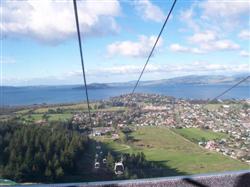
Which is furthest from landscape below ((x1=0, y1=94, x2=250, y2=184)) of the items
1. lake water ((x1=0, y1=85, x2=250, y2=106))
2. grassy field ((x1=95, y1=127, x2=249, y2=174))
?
lake water ((x1=0, y1=85, x2=250, y2=106))

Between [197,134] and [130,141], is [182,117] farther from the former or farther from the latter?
[130,141]

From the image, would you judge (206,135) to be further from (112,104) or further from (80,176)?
(80,176)

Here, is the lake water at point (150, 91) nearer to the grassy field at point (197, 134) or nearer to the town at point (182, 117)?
the town at point (182, 117)

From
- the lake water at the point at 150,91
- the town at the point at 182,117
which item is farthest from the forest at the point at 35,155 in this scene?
the lake water at the point at 150,91

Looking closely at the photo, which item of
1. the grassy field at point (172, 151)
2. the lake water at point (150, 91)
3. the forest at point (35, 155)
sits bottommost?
the grassy field at point (172, 151)

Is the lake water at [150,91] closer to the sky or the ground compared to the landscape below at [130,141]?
closer to the sky

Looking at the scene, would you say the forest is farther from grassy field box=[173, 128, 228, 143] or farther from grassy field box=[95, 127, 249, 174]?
grassy field box=[173, 128, 228, 143]
